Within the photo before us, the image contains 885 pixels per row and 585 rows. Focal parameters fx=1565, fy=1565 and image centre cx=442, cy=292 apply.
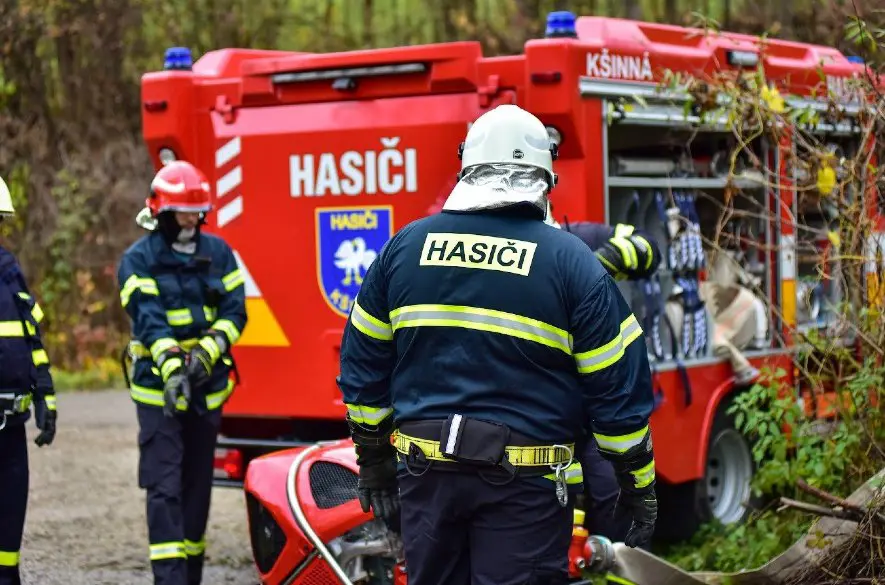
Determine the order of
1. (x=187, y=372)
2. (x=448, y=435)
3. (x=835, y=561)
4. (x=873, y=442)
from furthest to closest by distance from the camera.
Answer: (x=187, y=372), (x=873, y=442), (x=835, y=561), (x=448, y=435)

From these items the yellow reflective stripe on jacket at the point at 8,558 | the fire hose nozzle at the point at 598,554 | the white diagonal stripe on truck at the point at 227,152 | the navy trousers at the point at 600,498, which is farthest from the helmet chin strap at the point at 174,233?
the fire hose nozzle at the point at 598,554

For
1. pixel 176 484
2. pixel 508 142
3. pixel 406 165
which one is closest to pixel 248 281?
pixel 406 165

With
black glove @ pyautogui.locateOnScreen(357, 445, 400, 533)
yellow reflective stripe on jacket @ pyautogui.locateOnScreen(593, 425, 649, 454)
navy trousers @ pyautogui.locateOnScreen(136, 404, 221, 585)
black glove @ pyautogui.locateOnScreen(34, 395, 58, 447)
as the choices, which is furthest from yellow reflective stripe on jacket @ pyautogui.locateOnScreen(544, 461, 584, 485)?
black glove @ pyautogui.locateOnScreen(34, 395, 58, 447)

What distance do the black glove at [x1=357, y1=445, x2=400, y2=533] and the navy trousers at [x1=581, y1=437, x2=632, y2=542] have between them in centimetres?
138

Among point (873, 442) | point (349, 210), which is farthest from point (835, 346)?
point (349, 210)

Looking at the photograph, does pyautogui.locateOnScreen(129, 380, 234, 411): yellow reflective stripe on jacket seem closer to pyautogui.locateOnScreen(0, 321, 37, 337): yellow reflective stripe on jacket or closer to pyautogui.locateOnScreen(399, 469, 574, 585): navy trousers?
pyautogui.locateOnScreen(0, 321, 37, 337): yellow reflective stripe on jacket

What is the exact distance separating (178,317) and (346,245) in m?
0.98

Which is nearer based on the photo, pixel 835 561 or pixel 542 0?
pixel 835 561

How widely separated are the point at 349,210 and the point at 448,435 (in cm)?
337

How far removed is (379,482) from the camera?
15.9ft

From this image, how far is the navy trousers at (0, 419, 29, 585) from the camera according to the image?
651 cm

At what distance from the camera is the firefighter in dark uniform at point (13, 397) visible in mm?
6488

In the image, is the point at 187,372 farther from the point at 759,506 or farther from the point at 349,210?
the point at 759,506

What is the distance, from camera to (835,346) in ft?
22.5
